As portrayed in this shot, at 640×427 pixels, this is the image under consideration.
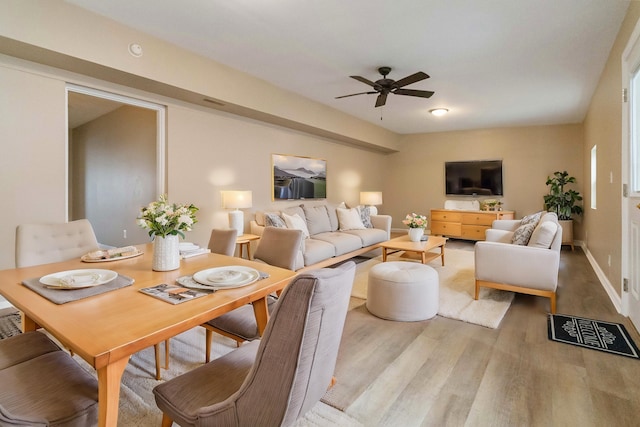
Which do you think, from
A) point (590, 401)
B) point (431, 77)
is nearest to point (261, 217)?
point (431, 77)

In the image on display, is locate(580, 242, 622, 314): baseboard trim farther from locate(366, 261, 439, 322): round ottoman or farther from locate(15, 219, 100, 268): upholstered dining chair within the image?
locate(15, 219, 100, 268): upholstered dining chair

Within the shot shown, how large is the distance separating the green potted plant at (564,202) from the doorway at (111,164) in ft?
23.4

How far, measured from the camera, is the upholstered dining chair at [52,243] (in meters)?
1.93

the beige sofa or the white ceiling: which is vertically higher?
the white ceiling

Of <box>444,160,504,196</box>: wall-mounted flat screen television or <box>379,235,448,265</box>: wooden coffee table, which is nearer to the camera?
<box>379,235,448,265</box>: wooden coffee table

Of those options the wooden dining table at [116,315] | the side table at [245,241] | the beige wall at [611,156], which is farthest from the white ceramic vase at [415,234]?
the wooden dining table at [116,315]

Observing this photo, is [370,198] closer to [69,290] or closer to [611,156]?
[611,156]

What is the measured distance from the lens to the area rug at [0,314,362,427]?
1598 millimetres

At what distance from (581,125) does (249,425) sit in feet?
27.0

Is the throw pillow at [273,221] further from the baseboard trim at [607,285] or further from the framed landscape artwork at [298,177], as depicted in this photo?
the baseboard trim at [607,285]

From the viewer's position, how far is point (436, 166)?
8.08 metres

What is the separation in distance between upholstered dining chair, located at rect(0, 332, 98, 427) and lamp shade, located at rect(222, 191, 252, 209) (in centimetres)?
286

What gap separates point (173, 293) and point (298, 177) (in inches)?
178

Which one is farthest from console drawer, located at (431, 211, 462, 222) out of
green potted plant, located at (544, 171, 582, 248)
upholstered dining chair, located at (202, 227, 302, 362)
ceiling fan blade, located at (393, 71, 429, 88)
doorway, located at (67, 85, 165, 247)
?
doorway, located at (67, 85, 165, 247)
